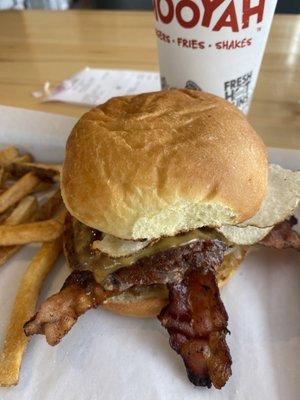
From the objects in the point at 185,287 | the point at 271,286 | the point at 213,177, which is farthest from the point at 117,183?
the point at 271,286

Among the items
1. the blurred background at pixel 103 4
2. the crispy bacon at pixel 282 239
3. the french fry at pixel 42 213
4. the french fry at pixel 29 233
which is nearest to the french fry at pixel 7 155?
the french fry at pixel 42 213

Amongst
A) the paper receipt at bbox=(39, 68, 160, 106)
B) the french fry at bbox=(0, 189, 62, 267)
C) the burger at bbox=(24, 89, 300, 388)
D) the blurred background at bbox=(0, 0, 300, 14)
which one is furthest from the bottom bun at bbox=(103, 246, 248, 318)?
the blurred background at bbox=(0, 0, 300, 14)

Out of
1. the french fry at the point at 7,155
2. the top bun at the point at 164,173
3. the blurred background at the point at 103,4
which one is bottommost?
the blurred background at the point at 103,4

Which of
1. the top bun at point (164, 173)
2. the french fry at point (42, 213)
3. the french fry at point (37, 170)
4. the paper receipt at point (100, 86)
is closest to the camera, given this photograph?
the top bun at point (164, 173)

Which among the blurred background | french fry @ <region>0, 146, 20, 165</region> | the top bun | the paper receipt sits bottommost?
the blurred background

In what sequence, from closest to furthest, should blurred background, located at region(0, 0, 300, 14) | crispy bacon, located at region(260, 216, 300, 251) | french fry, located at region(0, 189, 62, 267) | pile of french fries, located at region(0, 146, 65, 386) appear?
pile of french fries, located at region(0, 146, 65, 386)
crispy bacon, located at region(260, 216, 300, 251)
french fry, located at region(0, 189, 62, 267)
blurred background, located at region(0, 0, 300, 14)

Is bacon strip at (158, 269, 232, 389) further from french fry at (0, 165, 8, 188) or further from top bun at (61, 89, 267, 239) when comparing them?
french fry at (0, 165, 8, 188)

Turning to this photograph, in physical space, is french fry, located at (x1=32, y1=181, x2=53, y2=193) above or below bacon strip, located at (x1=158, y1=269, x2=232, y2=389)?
below

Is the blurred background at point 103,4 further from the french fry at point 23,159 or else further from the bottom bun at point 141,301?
the bottom bun at point 141,301
